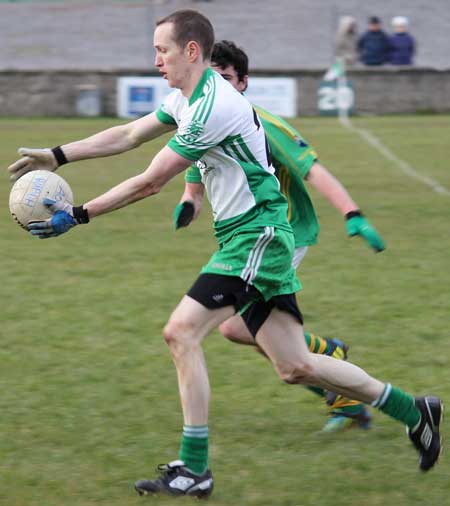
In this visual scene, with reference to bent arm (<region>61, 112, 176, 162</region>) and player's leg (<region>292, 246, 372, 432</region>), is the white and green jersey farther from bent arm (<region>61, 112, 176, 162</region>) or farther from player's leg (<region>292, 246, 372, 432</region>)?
player's leg (<region>292, 246, 372, 432</region>)

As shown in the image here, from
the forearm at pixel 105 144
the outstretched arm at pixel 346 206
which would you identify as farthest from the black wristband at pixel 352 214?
the forearm at pixel 105 144

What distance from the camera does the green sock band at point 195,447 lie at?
4668 millimetres

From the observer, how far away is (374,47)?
27.4m

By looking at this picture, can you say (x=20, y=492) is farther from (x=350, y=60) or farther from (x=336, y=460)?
(x=350, y=60)

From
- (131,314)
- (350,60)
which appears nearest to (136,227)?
(131,314)

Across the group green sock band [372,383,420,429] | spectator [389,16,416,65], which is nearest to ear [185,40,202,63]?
green sock band [372,383,420,429]

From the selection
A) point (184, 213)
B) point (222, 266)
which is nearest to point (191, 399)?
point (222, 266)

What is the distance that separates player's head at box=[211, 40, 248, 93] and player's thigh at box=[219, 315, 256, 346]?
1115 mm

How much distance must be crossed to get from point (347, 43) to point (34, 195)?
24534mm

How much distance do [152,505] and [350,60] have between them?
24.5m

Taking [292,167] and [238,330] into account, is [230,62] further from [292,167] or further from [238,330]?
[238,330]

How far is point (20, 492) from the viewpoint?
473 cm

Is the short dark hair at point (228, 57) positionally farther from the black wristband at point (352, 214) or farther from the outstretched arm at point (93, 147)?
the black wristband at point (352, 214)

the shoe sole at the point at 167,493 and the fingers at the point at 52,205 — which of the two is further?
the fingers at the point at 52,205
